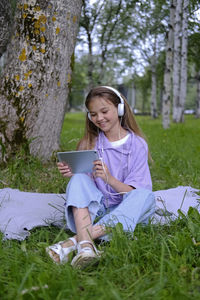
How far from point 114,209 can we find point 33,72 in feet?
7.51

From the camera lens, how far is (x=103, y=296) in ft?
4.88

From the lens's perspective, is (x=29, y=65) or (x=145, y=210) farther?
(x=29, y=65)

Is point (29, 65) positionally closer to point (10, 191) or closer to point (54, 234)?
point (10, 191)

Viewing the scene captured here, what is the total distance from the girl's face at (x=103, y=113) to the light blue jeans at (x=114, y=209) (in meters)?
0.48

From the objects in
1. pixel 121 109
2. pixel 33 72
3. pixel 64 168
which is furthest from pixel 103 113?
pixel 33 72

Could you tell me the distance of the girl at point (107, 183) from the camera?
224 cm

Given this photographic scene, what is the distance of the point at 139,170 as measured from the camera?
2740 millimetres

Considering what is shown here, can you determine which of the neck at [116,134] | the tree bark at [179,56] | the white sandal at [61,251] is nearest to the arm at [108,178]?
the neck at [116,134]

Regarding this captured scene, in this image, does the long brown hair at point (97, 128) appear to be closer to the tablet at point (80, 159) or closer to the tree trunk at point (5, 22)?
the tablet at point (80, 159)

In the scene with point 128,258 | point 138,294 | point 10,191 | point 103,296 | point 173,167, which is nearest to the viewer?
point 103,296

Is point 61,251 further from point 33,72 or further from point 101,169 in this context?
point 33,72

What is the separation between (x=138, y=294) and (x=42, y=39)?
3.29m

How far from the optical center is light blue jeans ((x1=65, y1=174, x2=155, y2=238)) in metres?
2.38

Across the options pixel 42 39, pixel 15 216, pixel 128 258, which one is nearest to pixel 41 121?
pixel 42 39
